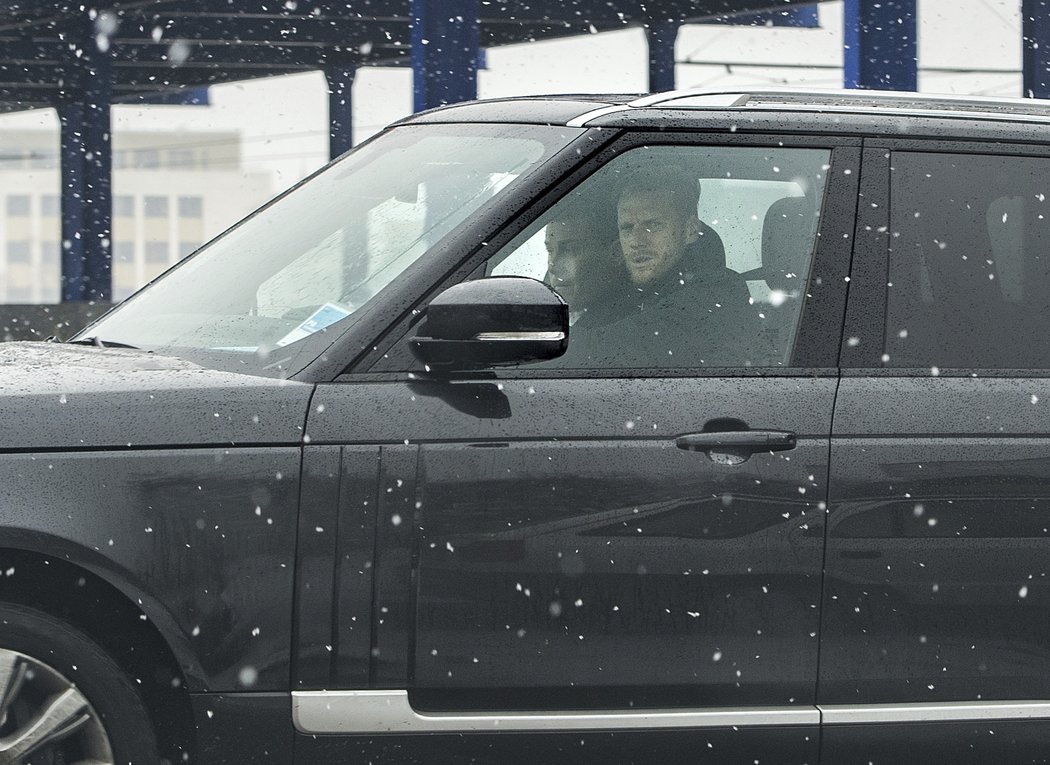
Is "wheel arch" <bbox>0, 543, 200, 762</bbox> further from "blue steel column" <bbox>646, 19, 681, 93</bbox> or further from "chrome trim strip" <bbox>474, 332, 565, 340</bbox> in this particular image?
"blue steel column" <bbox>646, 19, 681, 93</bbox>

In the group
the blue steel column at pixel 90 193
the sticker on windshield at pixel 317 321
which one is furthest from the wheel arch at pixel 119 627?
the blue steel column at pixel 90 193

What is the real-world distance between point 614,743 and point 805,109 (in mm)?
1618

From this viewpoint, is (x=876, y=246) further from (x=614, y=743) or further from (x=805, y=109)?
(x=614, y=743)

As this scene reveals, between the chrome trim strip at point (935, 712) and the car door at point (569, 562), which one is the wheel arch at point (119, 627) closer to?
the car door at point (569, 562)

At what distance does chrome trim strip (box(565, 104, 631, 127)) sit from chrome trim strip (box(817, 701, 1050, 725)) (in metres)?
1.48

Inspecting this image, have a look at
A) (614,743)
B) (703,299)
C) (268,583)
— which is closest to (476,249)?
(703,299)

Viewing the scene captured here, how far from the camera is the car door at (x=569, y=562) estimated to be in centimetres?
382

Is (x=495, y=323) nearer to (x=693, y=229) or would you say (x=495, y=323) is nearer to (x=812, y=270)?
(x=693, y=229)

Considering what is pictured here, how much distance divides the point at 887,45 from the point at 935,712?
41.1 feet

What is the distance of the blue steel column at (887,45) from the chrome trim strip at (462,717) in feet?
39.6

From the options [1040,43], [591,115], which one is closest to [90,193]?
[1040,43]

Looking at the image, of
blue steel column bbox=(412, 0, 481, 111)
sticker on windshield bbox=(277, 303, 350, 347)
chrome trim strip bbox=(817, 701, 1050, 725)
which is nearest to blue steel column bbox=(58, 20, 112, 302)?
blue steel column bbox=(412, 0, 481, 111)

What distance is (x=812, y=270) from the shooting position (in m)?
4.22

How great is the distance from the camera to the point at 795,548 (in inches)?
155
